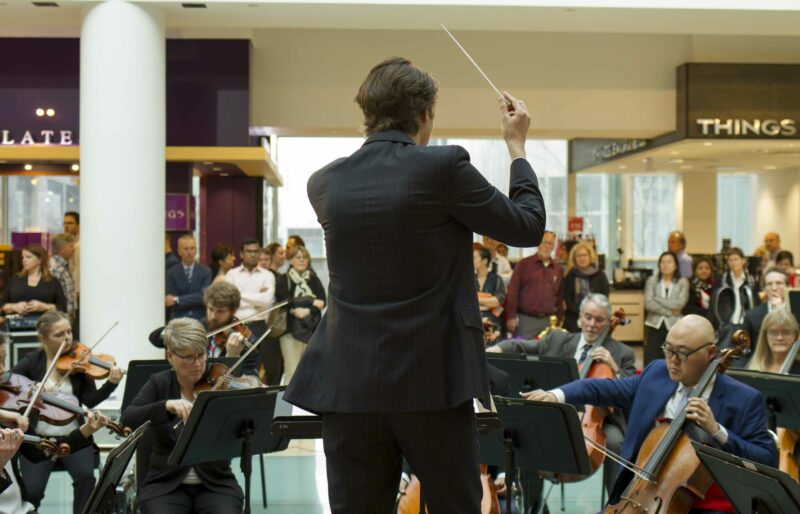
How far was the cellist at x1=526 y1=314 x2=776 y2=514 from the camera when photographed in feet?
11.6

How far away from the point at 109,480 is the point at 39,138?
7.77 metres

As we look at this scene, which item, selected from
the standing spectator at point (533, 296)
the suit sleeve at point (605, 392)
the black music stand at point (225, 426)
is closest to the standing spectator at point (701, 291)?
the standing spectator at point (533, 296)

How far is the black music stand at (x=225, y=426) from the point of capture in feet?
12.5

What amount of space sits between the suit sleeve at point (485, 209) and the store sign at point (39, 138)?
9103 mm

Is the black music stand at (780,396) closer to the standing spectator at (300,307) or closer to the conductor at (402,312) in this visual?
the conductor at (402,312)

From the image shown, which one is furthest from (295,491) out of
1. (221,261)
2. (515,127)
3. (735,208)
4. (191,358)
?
(735,208)

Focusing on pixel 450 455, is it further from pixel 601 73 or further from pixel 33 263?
pixel 601 73

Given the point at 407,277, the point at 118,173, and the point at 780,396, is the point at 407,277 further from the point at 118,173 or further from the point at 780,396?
the point at 118,173

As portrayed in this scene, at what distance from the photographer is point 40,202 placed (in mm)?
11781

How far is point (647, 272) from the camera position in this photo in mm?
14016

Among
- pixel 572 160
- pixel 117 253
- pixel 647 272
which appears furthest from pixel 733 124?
pixel 117 253

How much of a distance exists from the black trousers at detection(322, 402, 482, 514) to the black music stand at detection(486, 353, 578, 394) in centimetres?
294

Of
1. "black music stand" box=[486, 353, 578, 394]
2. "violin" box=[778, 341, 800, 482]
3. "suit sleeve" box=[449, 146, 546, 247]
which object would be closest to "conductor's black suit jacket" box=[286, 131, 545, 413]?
"suit sleeve" box=[449, 146, 546, 247]

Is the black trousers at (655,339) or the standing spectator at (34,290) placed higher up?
the standing spectator at (34,290)
